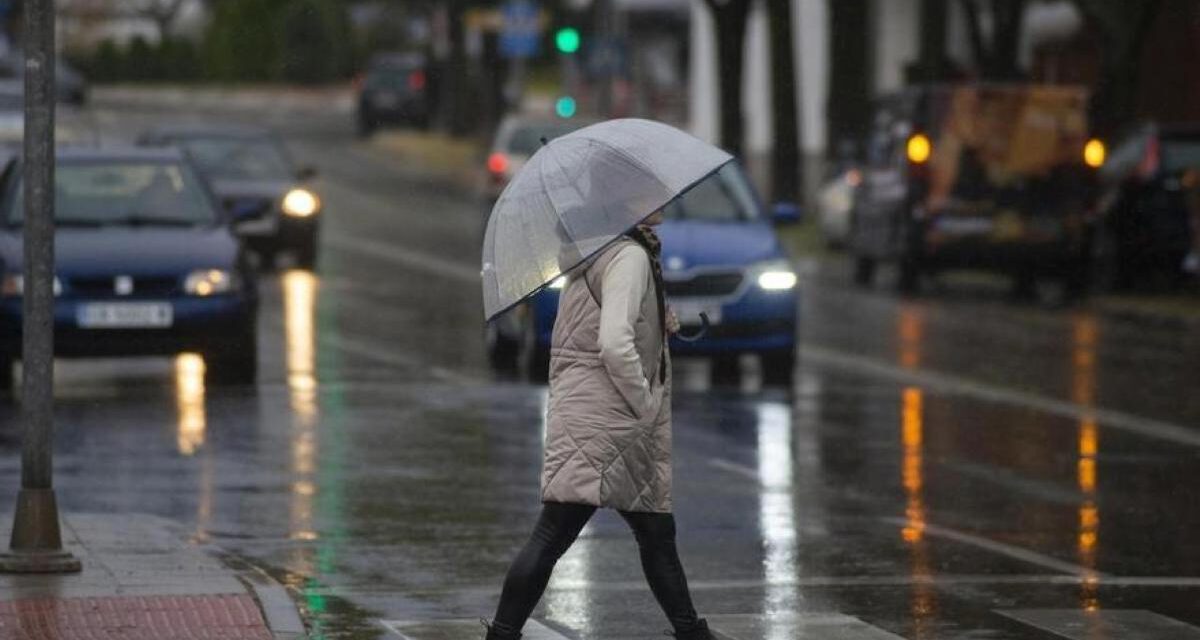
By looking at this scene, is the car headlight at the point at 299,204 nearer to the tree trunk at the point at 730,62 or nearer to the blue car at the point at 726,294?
the tree trunk at the point at 730,62

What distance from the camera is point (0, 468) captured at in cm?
1409

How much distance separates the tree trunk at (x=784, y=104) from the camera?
40.7 m

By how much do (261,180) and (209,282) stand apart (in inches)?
552

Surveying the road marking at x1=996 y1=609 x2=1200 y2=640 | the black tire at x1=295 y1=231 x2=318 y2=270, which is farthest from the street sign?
the road marking at x1=996 y1=609 x2=1200 y2=640

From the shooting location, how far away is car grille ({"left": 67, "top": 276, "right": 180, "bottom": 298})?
17.5 meters

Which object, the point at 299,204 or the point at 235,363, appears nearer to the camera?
the point at 235,363

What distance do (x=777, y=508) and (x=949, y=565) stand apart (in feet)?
5.73

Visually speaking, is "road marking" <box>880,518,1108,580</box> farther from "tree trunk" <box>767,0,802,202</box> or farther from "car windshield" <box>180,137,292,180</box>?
"tree trunk" <box>767,0,802,202</box>

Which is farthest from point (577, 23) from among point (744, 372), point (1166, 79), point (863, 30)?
point (744, 372)

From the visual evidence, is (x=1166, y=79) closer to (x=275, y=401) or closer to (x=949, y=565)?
(x=275, y=401)

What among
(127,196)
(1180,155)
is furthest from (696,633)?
(1180,155)

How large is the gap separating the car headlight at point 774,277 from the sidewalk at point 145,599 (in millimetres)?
7790

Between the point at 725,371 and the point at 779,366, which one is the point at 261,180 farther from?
the point at 779,366

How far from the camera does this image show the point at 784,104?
40719mm
